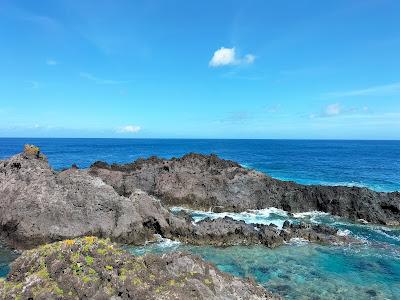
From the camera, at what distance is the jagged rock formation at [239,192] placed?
4088 centimetres

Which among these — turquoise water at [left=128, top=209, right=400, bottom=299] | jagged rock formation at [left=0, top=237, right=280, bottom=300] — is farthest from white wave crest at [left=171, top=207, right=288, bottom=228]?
jagged rock formation at [left=0, top=237, right=280, bottom=300]

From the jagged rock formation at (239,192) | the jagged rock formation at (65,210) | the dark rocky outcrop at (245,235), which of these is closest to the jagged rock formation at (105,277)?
the dark rocky outcrop at (245,235)

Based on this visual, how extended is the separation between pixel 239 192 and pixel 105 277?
33.5 meters

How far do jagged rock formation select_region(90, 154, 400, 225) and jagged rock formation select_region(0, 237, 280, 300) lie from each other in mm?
28616

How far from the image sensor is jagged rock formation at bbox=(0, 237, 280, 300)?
36.3 feet

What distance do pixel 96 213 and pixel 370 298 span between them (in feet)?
68.5

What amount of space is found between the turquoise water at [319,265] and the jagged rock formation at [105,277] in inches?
387

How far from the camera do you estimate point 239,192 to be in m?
44.1

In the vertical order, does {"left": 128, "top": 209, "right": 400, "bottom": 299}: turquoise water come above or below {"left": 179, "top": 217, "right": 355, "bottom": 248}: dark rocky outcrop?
below

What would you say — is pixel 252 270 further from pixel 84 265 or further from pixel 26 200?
pixel 26 200

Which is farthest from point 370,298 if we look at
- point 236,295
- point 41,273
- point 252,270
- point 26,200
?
point 26,200

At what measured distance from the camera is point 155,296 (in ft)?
38.1

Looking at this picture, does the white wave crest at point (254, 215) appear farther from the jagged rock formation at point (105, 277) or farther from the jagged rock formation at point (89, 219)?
the jagged rock formation at point (105, 277)

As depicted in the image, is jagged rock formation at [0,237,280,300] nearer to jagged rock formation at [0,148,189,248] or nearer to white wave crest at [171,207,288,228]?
jagged rock formation at [0,148,189,248]
